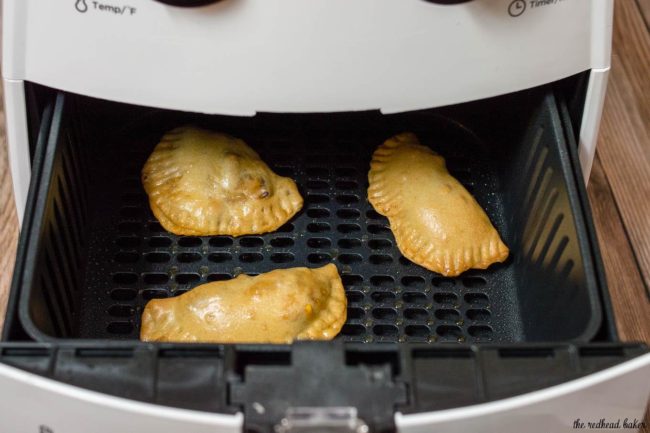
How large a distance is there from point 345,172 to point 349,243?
0.38ft

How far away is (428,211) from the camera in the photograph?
0.96 m

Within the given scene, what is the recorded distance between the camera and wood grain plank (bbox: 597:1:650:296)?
1229mm

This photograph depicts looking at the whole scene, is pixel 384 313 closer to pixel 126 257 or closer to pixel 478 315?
pixel 478 315

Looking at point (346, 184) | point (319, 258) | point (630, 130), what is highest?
point (630, 130)

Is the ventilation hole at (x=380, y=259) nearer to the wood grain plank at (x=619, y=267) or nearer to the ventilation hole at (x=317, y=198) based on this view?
the ventilation hole at (x=317, y=198)

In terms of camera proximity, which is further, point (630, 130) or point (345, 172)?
point (630, 130)

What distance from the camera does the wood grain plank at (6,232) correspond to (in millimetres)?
1120

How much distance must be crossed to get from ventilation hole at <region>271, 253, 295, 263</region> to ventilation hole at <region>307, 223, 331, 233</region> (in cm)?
4

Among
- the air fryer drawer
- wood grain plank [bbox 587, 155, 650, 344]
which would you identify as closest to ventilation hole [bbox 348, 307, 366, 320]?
the air fryer drawer

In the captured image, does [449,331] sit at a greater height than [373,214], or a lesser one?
lesser

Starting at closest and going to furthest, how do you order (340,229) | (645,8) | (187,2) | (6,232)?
(187,2) → (340,229) → (6,232) → (645,8)

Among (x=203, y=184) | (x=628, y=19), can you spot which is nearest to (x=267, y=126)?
(x=203, y=184)

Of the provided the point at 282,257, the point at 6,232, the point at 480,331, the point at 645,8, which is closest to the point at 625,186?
the point at 645,8

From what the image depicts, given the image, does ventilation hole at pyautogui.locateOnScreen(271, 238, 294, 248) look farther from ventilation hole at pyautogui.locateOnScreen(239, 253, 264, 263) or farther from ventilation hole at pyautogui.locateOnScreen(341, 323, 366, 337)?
ventilation hole at pyautogui.locateOnScreen(341, 323, 366, 337)
